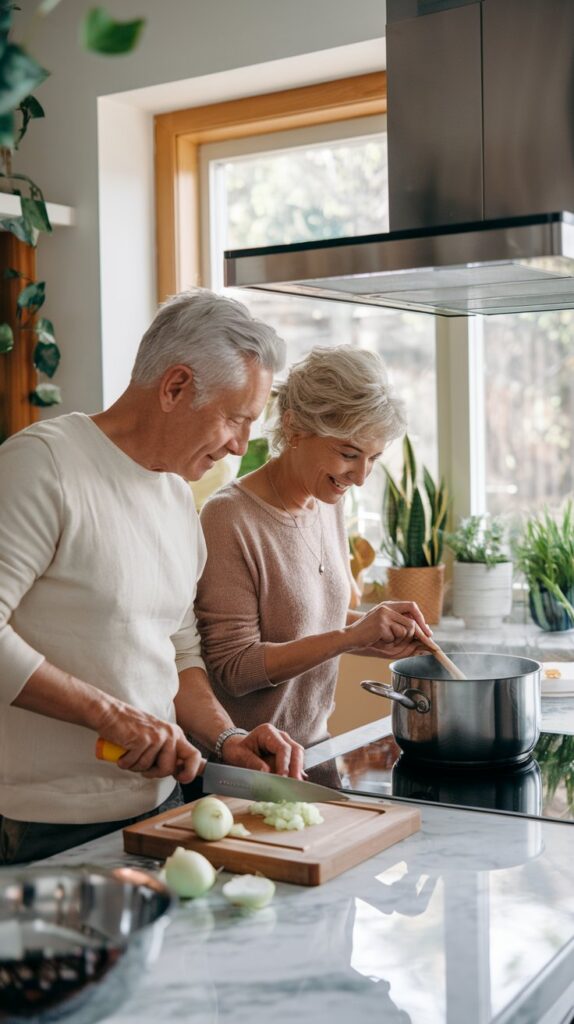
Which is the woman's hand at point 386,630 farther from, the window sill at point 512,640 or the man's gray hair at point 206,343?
the window sill at point 512,640

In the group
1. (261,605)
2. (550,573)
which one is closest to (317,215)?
(550,573)

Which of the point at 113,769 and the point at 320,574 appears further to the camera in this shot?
the point at 320,574

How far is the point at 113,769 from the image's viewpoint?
167 centimetres

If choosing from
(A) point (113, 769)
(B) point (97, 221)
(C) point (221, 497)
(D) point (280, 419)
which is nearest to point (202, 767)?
(A) point (113, 769)

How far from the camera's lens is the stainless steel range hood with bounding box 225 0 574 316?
1.65 metres

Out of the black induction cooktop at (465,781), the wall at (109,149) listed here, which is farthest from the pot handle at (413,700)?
the wall at (109,149)

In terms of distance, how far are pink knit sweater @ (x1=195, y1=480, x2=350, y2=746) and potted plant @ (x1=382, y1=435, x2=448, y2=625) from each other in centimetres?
88

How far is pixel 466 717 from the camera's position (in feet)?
5.78

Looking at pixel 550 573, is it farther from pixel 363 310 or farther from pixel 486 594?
pixel 363 310

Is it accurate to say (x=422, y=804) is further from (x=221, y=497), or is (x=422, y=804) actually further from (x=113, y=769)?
(x=221, y=497)

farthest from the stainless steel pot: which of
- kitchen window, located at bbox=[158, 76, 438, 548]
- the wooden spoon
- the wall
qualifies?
the wall

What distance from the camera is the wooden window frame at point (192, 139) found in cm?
328

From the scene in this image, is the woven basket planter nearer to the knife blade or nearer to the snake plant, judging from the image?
the snake plant

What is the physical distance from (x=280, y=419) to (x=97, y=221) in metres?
1.40
